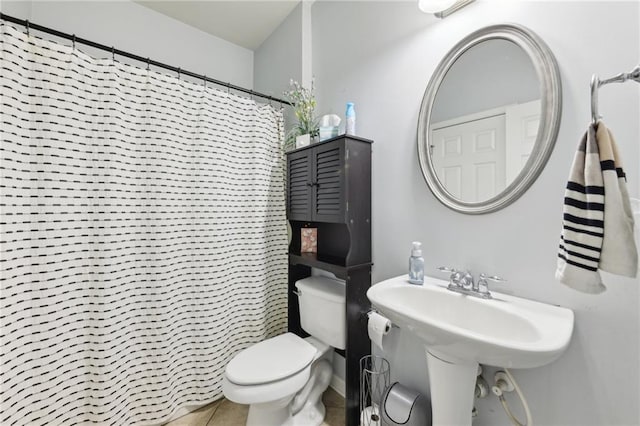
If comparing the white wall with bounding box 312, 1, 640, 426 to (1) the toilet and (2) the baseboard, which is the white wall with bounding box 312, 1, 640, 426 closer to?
(1) the toilet

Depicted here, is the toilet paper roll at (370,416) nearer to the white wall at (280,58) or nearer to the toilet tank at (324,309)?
the toilet tank at (324,309)

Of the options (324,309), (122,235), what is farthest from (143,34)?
(324,309)

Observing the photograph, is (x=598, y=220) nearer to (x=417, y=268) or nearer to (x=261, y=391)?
(x=417, y=268)

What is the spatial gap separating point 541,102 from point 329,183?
0.98 meters

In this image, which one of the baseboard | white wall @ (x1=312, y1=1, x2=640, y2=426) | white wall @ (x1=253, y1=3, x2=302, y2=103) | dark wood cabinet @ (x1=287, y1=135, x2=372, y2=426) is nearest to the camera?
white wall @ (x1=312, y1=1, x2=640, y2=426)

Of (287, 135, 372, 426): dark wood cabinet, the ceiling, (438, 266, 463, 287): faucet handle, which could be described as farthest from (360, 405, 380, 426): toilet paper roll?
the ceiling

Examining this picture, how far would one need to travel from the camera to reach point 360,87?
1665 millimetres

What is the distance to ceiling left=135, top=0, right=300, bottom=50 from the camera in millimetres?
2066

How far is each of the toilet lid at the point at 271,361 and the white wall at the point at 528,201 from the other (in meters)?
0.50

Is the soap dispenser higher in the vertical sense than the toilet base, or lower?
higher

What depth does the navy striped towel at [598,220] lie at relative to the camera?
679 mm

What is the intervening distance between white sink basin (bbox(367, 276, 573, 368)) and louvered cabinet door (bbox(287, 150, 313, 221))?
0.73 metres

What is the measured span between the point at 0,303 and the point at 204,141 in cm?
118

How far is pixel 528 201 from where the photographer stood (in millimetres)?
1019
